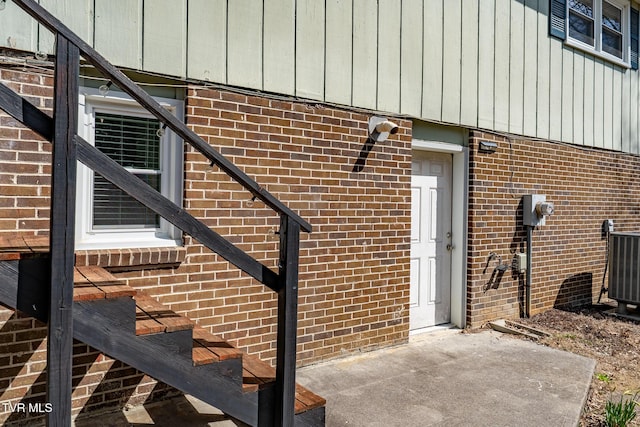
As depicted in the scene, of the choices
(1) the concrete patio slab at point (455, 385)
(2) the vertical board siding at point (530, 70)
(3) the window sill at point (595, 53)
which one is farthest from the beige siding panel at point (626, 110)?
(1) the concrete patio slab at point (455, 385)

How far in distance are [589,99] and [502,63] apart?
1.98 meters

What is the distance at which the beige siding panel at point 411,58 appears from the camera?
4.85 m

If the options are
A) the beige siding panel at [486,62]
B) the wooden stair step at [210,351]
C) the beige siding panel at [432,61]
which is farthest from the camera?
the beige siding panel at [486,62]

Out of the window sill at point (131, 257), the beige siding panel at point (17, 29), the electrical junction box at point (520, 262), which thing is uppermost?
the beige siding panel at point (17, 29)

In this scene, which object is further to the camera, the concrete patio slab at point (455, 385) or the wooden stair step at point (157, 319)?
the concrete patio slab at point (455, 385)

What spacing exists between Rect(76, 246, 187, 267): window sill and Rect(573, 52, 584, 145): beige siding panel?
570cm

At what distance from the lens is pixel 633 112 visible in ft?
24.8

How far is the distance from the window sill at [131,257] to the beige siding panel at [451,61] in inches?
127

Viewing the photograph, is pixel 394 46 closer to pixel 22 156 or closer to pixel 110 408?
pixel 22 156

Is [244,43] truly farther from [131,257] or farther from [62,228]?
[62,228]

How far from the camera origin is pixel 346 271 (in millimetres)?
4480

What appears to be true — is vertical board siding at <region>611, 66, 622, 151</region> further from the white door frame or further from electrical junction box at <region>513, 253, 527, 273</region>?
the white door frame

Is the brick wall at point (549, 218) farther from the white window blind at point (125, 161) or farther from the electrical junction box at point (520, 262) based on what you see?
the white window blind at point (125, 161)

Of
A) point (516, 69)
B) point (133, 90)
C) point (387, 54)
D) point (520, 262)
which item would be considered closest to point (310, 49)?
point (387, 54)
